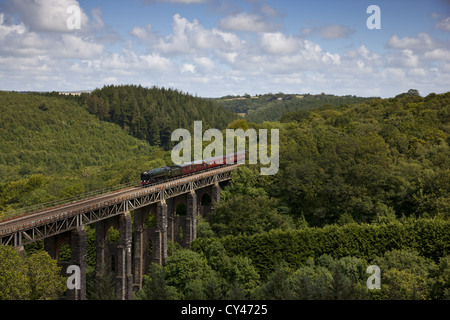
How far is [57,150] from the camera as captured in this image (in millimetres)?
123500

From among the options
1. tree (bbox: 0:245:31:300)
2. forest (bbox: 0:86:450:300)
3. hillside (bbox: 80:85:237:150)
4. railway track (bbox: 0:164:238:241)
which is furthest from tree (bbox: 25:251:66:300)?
hillside (bbox: 80:85:237:150)

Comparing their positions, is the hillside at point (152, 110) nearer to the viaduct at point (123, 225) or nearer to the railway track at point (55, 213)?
the viaduct at point (123, 225)

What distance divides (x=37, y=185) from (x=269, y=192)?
46.8 meters

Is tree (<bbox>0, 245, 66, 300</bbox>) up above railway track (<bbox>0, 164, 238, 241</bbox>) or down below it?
below

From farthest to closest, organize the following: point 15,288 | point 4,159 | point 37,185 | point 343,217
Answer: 1. point 4,159
2. point 37,185
3. point 343,217
4. point 15,288

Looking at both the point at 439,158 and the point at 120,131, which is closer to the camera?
the point at 439,158

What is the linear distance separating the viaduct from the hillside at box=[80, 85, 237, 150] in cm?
8951

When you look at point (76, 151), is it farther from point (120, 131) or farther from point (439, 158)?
point (439, 158)

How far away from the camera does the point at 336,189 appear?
63.9 m

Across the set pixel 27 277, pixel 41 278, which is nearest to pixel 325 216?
pixel 41 278

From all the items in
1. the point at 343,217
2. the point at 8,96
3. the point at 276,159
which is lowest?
the point at 343,217

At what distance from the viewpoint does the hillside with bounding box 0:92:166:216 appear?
290 feet

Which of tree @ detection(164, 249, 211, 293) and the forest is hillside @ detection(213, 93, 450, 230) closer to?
the forest
